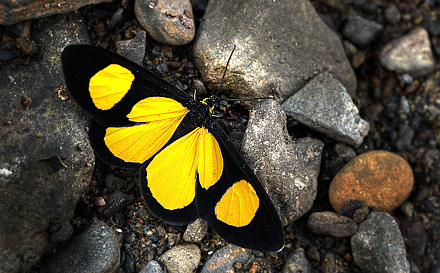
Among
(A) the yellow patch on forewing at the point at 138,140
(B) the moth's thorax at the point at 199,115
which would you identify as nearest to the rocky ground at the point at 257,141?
(A) the yellow patch on forewing at the point at 138,140

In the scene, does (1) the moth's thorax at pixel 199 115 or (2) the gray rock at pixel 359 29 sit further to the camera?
(2) the gray rock at pixel 359 29

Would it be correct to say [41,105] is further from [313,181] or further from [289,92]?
[313,181]

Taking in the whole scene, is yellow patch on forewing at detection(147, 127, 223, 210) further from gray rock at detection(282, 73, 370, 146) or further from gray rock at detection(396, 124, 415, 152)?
gray rock at detection(396, 124, 415, 152)

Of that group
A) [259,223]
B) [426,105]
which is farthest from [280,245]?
[426,105]

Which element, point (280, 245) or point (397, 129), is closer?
point (280, 245)

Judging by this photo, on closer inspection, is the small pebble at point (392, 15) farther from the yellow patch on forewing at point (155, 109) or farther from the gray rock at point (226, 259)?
the gray rock at point (226, 259)

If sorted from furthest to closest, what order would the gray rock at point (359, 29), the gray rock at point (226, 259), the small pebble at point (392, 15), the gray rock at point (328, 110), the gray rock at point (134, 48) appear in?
1. the small pebble at point (392, 15)
2. the gray rock at point (359, 29)
3. the gray rock at point (328, 110)
4. the gray rock at point (134, 48)
5. the gray rock at point (226, 259)

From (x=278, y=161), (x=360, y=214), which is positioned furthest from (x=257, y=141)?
(x=360, y=214)
